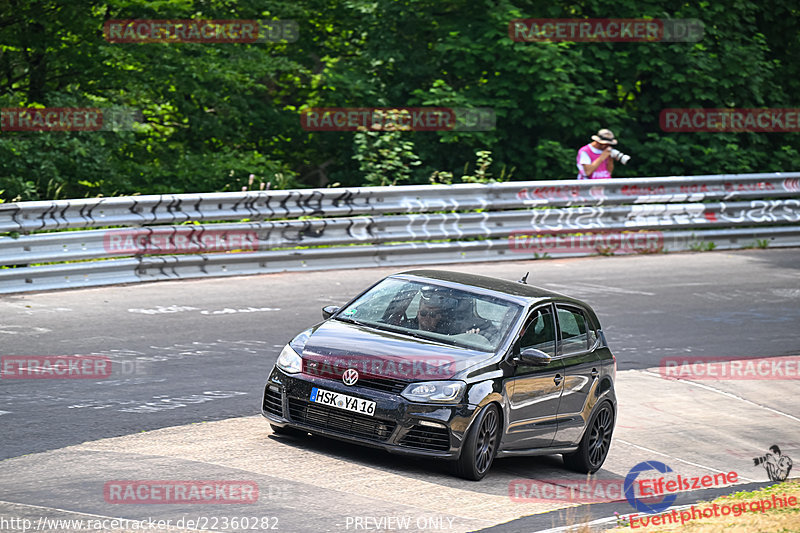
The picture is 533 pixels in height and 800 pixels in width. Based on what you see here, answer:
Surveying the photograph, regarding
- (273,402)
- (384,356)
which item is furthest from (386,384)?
(273,402)

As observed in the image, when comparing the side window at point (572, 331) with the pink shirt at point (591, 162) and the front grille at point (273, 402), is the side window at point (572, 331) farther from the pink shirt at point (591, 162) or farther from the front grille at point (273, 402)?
the pink shirt at point (591, 162)

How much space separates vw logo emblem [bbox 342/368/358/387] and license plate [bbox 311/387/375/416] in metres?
0.10

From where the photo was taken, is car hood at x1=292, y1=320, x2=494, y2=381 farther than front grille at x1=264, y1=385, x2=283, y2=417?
No

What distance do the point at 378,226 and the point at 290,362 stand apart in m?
9.58

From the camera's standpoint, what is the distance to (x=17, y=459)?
27.1 feet

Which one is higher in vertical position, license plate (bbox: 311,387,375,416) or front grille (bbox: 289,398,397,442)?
license plate (bbox: 311,387,375,416)

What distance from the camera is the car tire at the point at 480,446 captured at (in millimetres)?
8758

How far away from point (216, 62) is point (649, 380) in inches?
486

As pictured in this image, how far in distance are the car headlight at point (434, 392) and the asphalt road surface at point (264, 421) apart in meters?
0.58

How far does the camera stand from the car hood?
29.1 ft

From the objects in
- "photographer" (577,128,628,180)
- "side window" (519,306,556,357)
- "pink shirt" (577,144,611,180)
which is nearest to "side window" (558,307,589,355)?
"side window" (519,306,556,357)

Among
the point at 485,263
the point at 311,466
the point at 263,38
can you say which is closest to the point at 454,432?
the point at 311,466

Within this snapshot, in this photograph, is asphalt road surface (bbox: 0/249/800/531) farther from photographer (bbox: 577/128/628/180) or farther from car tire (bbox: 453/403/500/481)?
photographer (bbox: 577/128/628/180)

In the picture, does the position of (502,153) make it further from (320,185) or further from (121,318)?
(121,318)
